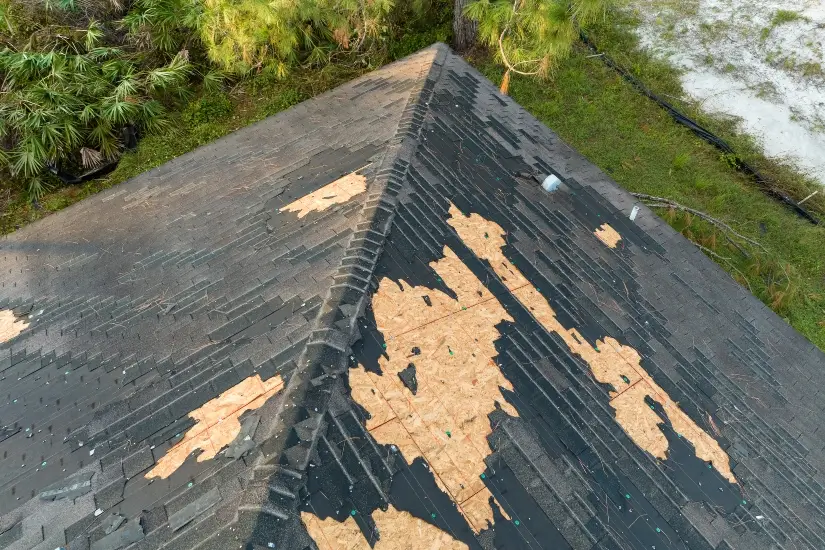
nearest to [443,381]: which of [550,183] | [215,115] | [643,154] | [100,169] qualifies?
[550,183]

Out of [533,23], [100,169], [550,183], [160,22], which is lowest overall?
[100,169]

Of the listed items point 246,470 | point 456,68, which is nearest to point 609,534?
point 246,470

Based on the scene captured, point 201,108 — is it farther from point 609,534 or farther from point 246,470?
point 609,534

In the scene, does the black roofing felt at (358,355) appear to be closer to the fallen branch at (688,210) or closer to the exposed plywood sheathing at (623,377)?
the exposed plywood sheathing at (623,377)

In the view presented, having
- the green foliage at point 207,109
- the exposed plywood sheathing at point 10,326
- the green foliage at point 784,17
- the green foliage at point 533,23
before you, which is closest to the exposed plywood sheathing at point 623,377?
the exposed plywood sheathing at point 10,326

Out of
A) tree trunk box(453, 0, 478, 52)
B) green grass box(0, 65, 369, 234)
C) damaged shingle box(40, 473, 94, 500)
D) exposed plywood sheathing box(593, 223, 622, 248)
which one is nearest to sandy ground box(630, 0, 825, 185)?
tree trunk box(453, 0, 478, 52)

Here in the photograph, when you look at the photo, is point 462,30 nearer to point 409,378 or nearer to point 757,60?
point 757,60
